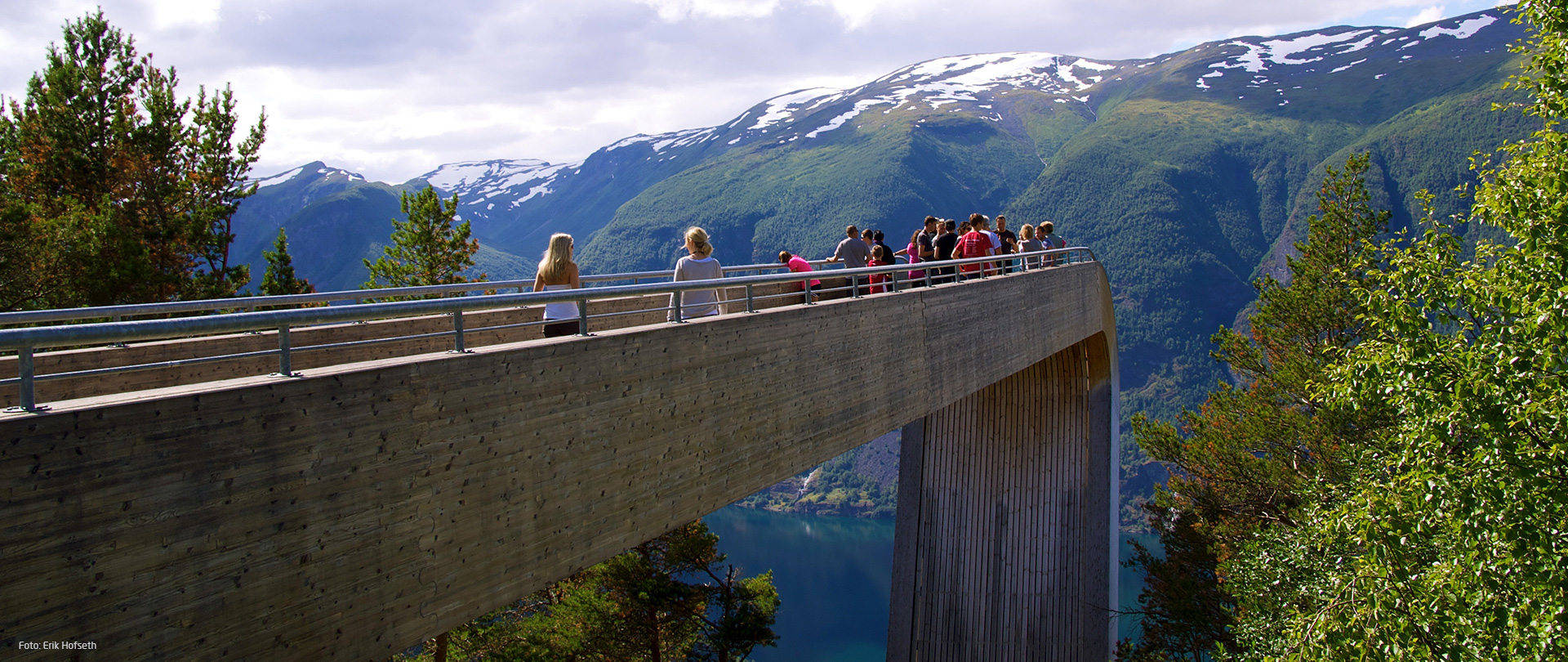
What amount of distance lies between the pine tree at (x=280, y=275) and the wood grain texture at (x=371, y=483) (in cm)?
1752

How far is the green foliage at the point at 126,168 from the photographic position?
16125mm

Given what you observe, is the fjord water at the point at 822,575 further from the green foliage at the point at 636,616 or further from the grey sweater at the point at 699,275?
the grey sweater at the point at 699,275

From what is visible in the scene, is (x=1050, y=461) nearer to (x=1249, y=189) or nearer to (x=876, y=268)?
(x=876, y=268)

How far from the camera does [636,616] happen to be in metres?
19.5

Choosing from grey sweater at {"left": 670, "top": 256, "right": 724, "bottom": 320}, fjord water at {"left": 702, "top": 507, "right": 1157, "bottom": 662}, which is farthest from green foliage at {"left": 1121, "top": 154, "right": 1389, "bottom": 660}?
fjord water at {"left": 702, "top": 507, "right": 1157, "bottom": 662}

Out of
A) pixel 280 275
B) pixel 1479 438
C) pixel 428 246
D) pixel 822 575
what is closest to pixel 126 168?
pixel 280 275

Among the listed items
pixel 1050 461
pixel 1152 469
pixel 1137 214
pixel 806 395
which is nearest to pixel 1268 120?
pixel 1137 214

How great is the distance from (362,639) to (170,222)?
59.8 ft

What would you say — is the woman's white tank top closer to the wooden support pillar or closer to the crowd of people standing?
the crowd of people standing

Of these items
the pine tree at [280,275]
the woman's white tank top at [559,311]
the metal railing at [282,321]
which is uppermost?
the pine tree at [280,275]

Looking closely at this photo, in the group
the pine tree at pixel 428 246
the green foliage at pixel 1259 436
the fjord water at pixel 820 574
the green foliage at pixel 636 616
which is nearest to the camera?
the green foliage at pixel 636 616

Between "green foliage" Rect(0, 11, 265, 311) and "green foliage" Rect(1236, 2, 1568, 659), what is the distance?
18.8 m

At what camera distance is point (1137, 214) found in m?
154

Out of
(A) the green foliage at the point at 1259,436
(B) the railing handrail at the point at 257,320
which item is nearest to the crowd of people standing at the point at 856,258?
(B) the railing handrail at the point at 257,320
